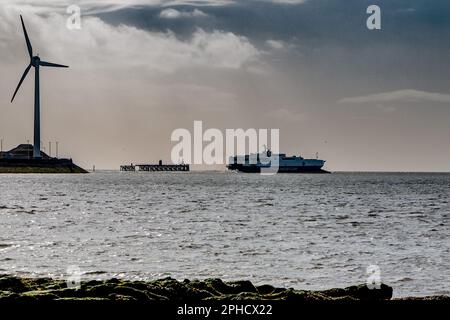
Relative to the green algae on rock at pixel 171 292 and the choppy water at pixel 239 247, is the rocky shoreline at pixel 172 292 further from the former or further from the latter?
the choppy water at pixel 239 247

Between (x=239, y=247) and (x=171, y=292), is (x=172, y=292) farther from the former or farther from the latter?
(x=239, y=247)

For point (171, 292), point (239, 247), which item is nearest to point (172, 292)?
point (171, 292)

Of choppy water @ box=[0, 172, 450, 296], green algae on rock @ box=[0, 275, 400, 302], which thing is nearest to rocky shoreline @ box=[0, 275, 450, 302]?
green algae on rock @ box=[0, 275, 400, 302]

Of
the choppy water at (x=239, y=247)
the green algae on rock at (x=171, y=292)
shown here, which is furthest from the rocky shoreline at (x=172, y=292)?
the choppy water at (x=239, y=247)

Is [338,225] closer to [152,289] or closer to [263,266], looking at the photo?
[263,266]

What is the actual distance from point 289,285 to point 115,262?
8.72 metres

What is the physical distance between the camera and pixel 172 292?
14883mm

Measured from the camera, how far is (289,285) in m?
23.7

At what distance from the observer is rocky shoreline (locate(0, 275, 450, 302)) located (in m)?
13.7

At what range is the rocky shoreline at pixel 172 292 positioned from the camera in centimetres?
1373

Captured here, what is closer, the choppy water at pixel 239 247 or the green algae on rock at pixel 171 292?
the green algae on rock at pixel 171 292

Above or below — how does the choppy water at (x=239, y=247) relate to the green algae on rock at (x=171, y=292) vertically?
below

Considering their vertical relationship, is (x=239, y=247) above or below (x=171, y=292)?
below
